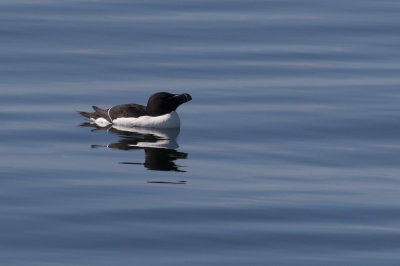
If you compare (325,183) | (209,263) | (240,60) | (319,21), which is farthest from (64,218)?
(319,21)

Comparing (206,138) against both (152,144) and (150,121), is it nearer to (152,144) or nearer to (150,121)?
(152,144)

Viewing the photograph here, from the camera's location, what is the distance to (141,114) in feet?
65.5

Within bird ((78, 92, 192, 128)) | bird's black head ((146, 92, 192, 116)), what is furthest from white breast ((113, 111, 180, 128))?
bird's black head ((146, 92, 192, 116))

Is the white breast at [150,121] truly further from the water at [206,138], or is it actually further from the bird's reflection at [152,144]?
the water at [206,138]

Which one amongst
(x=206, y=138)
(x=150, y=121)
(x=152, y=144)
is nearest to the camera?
(x=152, y=144)

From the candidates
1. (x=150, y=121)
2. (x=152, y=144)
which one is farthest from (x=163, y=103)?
(x=152, y=144)

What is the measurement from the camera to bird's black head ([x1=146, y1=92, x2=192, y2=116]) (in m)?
20.0

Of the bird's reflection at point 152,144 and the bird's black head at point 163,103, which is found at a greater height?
the bird's black head at point 163,103

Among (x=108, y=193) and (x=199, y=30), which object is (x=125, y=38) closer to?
(x=199, y=30)

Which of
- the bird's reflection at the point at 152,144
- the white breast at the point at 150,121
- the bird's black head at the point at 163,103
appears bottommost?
the bird's reflection at the point at 152,144

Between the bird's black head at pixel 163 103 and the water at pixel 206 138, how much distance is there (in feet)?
1.39

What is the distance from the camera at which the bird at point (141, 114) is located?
19.9 m

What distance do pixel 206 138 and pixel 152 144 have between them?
90 centimetres

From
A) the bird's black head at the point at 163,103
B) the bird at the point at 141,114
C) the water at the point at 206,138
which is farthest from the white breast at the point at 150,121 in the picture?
the water at the point at 206,138
